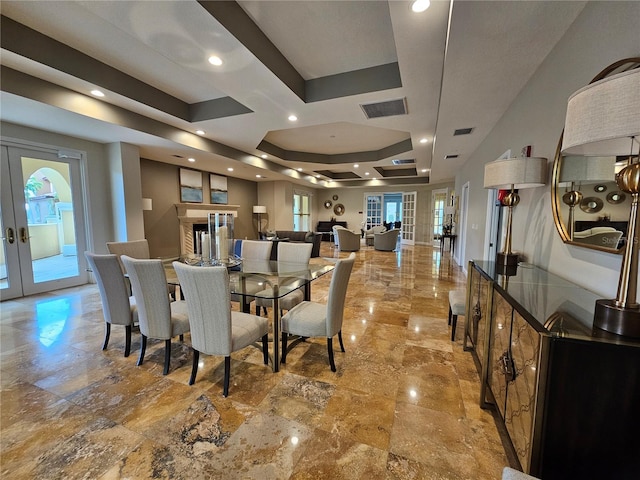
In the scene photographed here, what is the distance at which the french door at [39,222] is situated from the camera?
3889mm

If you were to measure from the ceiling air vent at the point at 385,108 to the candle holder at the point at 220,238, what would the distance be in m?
2.29

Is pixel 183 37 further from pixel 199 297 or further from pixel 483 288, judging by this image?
pixel 483 288

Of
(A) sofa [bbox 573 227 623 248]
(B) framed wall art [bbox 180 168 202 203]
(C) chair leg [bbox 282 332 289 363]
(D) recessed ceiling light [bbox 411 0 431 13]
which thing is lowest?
(C) chair leg [bbox 282 332 289 363]

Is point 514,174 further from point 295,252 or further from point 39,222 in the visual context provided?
point 39,222

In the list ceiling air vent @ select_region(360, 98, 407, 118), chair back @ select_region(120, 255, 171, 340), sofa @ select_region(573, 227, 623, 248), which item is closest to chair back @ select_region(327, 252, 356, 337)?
chair back @ select_region(120, 255, 171, 340)

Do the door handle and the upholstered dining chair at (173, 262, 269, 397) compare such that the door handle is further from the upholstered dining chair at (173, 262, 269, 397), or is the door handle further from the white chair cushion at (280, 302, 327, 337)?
the white chair cushion at (280, 302, 327, 337)

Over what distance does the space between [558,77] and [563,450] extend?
7.58 feet

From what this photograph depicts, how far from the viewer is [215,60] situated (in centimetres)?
245

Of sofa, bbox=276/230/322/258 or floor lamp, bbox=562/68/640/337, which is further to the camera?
sofa, bbox=276/230/322/258

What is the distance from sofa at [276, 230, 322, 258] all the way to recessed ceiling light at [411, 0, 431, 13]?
533cm

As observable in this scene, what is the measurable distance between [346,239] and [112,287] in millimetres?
7101

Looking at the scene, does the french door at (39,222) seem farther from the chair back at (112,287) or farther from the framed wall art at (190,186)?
the chair back at (112,287)

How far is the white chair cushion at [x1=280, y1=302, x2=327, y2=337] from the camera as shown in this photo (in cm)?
222

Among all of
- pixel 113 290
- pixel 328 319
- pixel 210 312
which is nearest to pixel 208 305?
pixel 210 312
